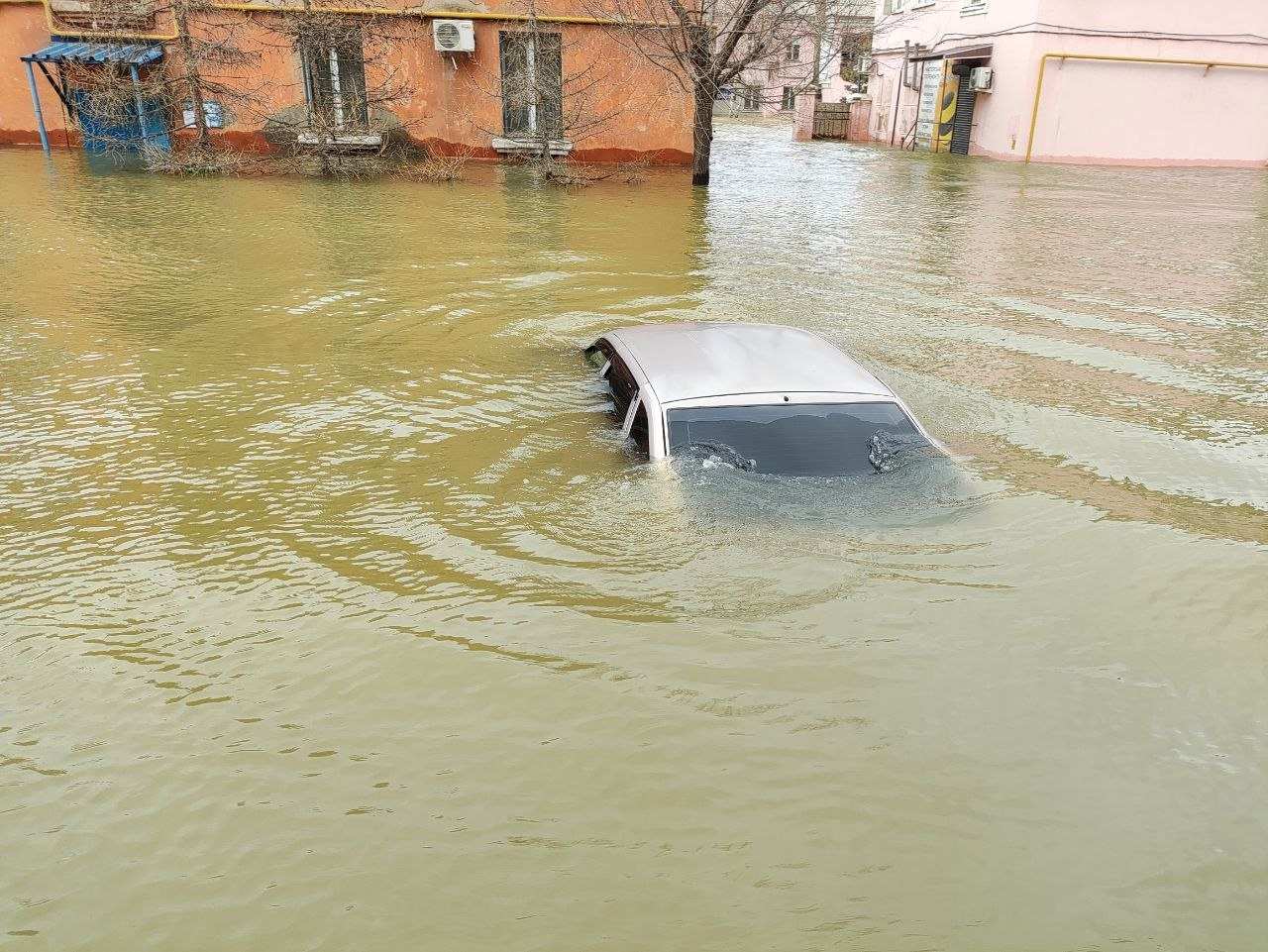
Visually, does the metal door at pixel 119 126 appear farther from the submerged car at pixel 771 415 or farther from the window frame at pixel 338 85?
the submerged car at pixel 771 415

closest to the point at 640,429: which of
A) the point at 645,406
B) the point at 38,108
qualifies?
the point at 645,406

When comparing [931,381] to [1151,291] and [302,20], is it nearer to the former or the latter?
[1151,291]

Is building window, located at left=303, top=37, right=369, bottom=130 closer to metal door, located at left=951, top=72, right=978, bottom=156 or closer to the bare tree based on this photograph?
the bare tree

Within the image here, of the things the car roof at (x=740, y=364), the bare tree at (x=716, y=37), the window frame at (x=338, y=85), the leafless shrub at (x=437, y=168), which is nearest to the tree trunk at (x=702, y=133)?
the bare tree at (x=716, y=37)

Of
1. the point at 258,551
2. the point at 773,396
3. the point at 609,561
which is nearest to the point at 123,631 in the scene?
the point at 258,551

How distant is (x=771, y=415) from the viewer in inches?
193

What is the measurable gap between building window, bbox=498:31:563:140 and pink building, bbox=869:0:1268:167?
332 inches

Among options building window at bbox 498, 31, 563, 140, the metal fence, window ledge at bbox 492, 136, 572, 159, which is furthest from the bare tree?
the metal fence

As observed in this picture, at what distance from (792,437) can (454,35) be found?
1762 cm

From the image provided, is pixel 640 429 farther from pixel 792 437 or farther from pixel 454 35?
pixel 454 35

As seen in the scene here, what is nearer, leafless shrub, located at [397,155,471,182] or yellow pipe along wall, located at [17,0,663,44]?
leafless shrub, located at [397,155,471,182]

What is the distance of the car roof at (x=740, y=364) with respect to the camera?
5.04m

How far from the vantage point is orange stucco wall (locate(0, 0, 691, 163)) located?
785 inches

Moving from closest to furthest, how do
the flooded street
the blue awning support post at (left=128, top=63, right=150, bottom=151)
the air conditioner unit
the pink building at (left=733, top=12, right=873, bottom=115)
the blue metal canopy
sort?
the flooded street, the pink building at (left=733, top=12, right=873, bottom=115), the blue metal canopy, the blue awning support post at (left=128, top=63, right=150, bottom=151), the air conditioner unit
